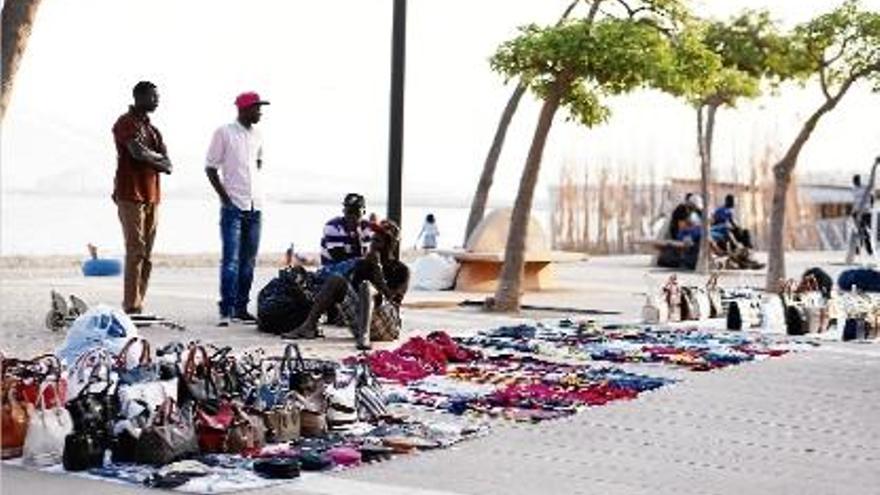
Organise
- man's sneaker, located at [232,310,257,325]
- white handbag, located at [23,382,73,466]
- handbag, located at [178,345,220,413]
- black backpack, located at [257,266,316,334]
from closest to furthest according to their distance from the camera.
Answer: white handbag, located at [23,382,73,466], handbag, located at [178,345,220,413], black backpack, located at [257,266,316,334], man's sneaker, located at [232,310,257,325]

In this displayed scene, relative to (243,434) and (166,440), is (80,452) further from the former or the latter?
(243,434)

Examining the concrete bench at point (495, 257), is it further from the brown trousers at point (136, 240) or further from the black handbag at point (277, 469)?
the black handbag at point (277, 469)

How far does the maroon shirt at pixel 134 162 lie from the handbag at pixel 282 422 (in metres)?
4.98

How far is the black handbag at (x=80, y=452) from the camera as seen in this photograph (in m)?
6.43

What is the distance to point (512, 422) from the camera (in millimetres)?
8133

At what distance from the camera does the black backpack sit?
12234 millimetres

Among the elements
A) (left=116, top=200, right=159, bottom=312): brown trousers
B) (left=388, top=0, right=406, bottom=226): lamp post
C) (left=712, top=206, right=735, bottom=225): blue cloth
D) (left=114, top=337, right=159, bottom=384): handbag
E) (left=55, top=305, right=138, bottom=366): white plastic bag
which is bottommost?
(left=114, top=337, right=159, bottom=384): handbag

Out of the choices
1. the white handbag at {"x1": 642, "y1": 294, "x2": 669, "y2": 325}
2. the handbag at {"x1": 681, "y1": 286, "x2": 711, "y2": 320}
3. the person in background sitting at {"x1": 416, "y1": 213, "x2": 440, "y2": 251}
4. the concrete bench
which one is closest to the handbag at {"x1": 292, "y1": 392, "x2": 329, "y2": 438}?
the white handbag at {"x1": 642, "y1": 294, "x2": 669, "y2": 325}

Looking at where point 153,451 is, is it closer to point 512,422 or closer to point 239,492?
point 239,492

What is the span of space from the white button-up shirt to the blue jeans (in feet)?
0.37

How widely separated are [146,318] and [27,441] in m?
5.93

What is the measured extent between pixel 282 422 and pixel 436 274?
11769 mm

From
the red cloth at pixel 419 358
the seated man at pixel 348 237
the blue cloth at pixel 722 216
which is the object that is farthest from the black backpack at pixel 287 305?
the blue cloth at pixel 722 216

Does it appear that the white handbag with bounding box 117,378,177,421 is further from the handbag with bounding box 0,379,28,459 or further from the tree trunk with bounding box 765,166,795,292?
the tree trunk with bounding box 765,166,795,292
